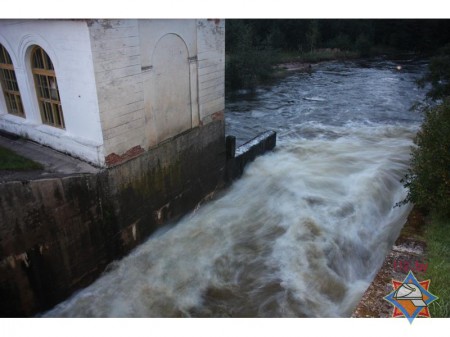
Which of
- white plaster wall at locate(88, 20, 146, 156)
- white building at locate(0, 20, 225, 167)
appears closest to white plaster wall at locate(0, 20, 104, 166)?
white building at locate(0, 20, 225, 167)

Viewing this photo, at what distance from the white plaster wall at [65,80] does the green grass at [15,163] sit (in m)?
0.84

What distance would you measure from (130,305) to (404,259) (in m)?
5.62

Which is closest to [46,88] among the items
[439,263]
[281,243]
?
[281,243]

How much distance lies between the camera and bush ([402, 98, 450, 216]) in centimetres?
847

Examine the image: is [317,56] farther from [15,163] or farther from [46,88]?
[15,163]

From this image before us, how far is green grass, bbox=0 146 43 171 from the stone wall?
3.35ft

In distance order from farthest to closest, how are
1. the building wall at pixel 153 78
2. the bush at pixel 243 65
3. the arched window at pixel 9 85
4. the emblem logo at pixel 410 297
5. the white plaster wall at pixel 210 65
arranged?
the bush at pixel 243 65 → the white plaster wall at pixel 210 65 → the arched window at pixel 9 85 → the building wall at pixel 153 78 → the emblem logo at pixel 410 297

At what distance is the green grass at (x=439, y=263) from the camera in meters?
5.98

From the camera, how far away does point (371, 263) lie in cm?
915

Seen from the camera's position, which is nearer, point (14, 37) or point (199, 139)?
point (14, 37)

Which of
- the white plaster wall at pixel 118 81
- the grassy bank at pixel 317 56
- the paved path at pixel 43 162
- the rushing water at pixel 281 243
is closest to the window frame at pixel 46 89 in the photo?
the paved path at pixel 43 162

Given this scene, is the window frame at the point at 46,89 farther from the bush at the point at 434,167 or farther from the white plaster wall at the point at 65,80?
the bush at the point at 434,167

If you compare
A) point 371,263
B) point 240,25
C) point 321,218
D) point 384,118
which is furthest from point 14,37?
point 240,25

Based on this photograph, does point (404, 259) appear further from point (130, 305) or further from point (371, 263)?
point (130, 305)
